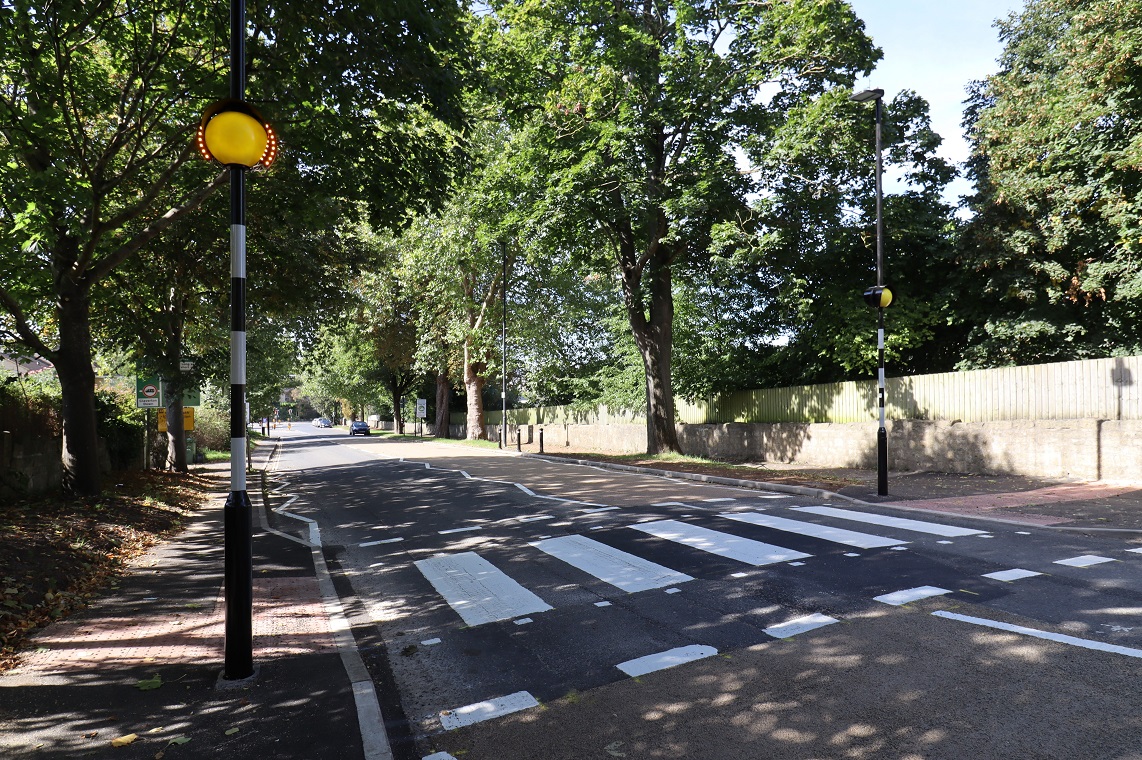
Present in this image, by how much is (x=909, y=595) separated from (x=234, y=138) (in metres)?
6.22

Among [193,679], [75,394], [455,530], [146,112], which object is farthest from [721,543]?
[146,112]

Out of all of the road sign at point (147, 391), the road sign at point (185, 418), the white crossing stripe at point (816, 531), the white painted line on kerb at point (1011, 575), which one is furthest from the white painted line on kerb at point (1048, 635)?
the road sign at point (185, 418)

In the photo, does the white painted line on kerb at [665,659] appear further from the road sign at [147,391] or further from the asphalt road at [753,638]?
the road sign at [147,391]

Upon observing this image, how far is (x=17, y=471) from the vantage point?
11102 millimetres

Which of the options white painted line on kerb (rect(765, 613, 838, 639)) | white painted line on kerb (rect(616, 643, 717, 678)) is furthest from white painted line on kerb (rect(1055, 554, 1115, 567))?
white painted line on kerb (rect(616, 643, 717, 678))

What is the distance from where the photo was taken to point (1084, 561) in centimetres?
689

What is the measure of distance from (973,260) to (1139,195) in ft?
11.8

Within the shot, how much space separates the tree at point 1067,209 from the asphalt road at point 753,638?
34.4 ft

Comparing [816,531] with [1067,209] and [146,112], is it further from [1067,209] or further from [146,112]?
[1067,209]

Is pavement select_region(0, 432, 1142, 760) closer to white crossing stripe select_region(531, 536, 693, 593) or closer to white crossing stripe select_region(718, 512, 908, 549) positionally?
white crossing stripe select_region(531, 536, 693, 593)

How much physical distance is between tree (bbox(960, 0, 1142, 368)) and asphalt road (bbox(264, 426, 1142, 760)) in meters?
10.5

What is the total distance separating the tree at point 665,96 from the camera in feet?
59.9

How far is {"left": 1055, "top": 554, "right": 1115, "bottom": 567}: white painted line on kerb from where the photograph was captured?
22.2 ft

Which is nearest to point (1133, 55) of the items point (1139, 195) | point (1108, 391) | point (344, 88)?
point (1139, 195)
